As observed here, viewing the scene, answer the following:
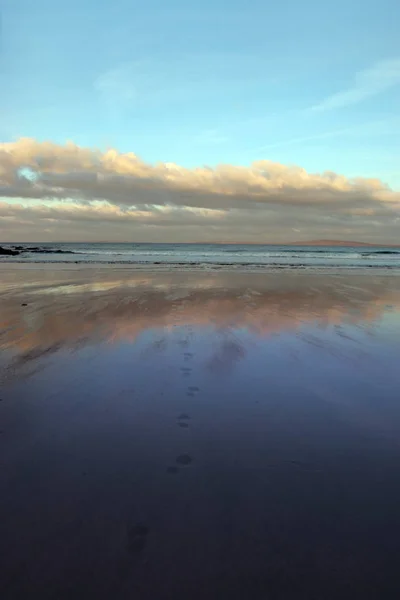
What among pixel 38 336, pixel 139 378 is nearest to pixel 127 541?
pixel 139 378

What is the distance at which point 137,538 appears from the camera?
255cm

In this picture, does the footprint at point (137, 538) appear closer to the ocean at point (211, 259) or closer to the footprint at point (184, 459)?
the footprint at point (184, 459)

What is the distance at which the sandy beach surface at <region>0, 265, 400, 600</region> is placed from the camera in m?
2.31

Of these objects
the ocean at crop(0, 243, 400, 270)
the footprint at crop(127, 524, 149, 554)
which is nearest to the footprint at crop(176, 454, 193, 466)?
the footprint at crop(127, 524, 149, 554)

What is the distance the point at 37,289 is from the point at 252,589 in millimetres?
15153

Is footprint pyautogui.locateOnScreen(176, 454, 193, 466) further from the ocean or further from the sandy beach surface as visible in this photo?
the ocean

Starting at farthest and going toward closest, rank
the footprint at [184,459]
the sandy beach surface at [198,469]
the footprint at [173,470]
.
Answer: the footprint at [184,459] < the footprint at [173,470] < the sandy beach surface at [198,469]

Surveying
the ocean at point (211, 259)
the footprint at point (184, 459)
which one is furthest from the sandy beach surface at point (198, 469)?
the ocean at point (211, 259)

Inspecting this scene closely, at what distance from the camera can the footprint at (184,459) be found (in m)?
3.43

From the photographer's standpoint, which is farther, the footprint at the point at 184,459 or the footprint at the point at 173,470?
the footprint at the point at 184,459

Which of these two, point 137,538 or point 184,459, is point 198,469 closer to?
point 184,459

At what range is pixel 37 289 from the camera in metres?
15.8

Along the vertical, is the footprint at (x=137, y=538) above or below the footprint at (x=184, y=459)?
below

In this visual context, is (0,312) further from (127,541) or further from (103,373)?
(127,541)
